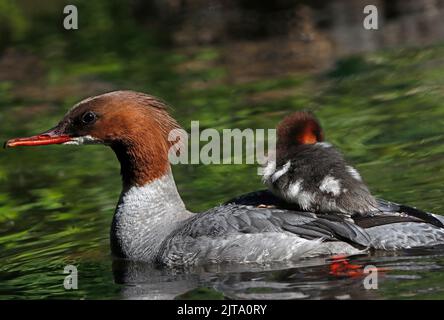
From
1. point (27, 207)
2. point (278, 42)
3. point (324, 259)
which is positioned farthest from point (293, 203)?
point (278, 42)

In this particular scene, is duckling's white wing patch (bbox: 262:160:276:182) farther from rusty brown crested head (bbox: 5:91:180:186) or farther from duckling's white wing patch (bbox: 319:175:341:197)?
rusty brown crested head (bbox: 5:91:180:186)

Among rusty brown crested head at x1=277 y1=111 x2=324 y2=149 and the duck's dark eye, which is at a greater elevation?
the duck's dark eye

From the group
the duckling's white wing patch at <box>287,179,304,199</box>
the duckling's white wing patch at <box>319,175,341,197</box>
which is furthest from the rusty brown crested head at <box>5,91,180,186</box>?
the duckling's white wing patch at <box>319,175,341,197</box>

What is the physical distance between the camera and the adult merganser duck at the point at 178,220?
769 centimetres

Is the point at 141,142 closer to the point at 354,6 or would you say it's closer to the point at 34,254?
the point at 34,254

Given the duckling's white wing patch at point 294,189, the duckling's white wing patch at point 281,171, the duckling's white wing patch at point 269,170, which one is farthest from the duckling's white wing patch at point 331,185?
the duckling's white wing patch at point 269,170

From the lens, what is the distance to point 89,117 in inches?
327

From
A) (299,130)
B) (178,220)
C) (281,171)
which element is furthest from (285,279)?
(178,220)

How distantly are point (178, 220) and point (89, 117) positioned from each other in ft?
3.70

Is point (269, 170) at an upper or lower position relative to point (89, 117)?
lower

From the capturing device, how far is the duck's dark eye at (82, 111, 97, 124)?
27.2 feet

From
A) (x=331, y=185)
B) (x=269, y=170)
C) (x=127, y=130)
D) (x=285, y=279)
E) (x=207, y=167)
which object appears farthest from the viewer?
(x=207, y=167)

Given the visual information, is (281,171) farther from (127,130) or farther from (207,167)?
(207,167)

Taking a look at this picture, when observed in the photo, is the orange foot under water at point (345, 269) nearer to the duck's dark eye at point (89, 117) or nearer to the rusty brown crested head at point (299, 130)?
the rusty brown crested head at point (299, 130)
